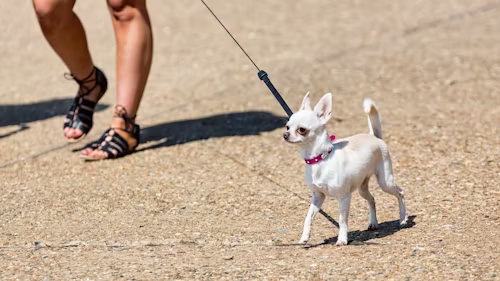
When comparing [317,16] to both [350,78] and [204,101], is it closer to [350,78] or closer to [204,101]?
[350,78]

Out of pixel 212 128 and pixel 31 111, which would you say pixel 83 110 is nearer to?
A: pixel 212 128

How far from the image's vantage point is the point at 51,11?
5590 millimetres

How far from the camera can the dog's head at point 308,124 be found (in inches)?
150

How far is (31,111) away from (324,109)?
3977 millimetres

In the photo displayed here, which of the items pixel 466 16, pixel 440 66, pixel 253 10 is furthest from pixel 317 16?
pixel 440 66

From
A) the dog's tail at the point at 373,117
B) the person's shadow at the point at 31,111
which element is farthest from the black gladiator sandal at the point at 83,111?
the dog's tail at the point at 373,117

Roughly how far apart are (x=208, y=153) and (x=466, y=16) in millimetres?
5349

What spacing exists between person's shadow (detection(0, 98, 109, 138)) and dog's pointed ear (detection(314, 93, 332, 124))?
3.45 meters

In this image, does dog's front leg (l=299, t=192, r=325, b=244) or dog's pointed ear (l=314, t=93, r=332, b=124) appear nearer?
dog's pointed ear (l=314, t=93, r=332, b=124)

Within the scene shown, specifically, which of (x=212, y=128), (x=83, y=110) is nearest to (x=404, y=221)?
(x=212, y=128)

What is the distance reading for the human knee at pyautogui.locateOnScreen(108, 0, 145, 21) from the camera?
5.61 metres

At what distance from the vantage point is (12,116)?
7117 mm

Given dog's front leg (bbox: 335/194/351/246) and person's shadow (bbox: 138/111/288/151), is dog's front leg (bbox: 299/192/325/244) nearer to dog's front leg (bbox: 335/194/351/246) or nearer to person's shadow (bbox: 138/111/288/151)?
dog's front leg (bbox: 335/194/351/246)

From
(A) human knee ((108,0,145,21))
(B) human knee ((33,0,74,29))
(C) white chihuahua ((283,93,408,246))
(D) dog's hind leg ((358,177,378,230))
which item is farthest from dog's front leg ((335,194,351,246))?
(B) human knee ((33,0,74,29))
